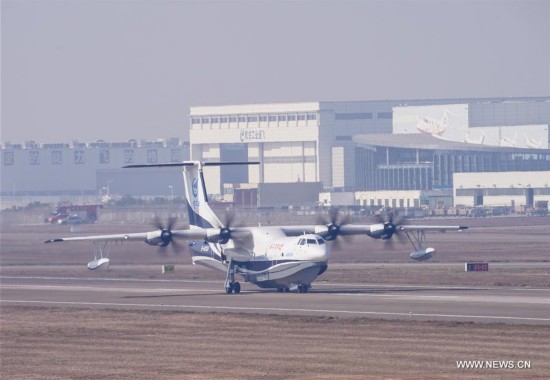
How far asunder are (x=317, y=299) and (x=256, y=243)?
6251 millimetres

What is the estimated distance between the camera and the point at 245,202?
183 m

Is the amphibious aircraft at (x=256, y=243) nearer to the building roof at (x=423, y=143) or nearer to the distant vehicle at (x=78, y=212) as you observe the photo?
the distant vehicle at (x=78, y=212)

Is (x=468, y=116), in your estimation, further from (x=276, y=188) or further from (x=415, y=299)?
(x=415, y=299)

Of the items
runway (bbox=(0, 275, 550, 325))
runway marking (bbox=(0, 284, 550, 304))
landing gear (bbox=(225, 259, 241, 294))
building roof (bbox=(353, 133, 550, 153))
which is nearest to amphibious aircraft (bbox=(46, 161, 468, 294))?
landing gear (bbox=(225, 259, 241, 294))

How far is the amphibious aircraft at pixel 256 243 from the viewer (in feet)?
190

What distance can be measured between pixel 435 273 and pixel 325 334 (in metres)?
31.0

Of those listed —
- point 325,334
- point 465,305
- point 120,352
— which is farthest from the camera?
point 465,305

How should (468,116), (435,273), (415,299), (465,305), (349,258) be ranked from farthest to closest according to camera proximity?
1. (468,116)
2. (349,258)
3. (435,273)
4. (415,299)
5. (465,305)

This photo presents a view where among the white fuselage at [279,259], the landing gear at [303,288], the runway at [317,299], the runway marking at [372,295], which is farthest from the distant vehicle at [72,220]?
the landing gear at [303,288]

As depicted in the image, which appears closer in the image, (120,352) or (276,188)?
(120,352)

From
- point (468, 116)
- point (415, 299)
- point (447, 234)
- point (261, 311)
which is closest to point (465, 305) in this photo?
point (415, 299)

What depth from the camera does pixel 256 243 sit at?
60.0 metres

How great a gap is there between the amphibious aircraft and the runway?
1.10 metres

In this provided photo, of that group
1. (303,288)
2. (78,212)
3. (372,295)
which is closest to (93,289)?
(303,288)
